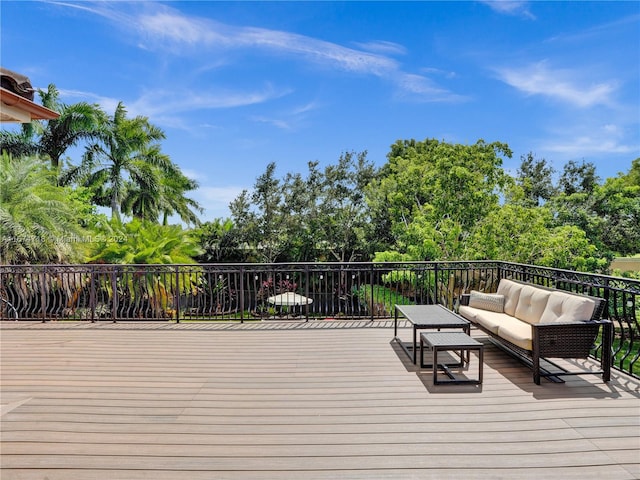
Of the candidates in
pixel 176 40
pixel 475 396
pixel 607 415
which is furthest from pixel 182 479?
pixel 176 40

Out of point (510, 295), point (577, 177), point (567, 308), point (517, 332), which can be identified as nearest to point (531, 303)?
point (510, 295)

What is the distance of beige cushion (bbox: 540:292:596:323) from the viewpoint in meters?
3.70

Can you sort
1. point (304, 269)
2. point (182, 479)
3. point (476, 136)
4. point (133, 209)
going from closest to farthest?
1. point (182, 479)
2. point (304, 269)
3. point (476, 136)
4. point (133, 209)

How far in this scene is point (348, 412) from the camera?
9.71 feet

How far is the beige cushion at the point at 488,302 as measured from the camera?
5.05 metres

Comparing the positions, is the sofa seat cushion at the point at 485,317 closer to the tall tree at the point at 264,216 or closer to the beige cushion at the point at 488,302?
the beige cushion at the point at 488,302

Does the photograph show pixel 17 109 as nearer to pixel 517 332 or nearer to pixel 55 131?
pixel 517 332

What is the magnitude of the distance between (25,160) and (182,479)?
1217 centimetres

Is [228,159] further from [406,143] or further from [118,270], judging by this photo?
[118,270]

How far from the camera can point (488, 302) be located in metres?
5.11

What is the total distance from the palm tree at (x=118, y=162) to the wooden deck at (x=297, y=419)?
16589 mm

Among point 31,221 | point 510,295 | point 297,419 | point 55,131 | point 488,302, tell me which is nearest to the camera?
point 297,419

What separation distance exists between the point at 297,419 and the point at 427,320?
7.04ft

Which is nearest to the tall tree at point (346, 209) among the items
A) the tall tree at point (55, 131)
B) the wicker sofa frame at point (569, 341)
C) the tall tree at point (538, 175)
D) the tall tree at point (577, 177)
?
the tall tree at point (538, 175)
